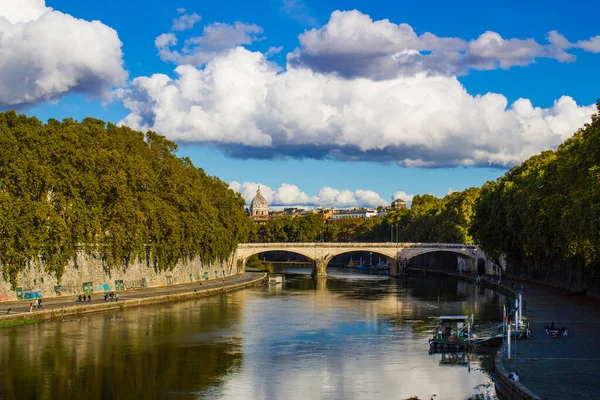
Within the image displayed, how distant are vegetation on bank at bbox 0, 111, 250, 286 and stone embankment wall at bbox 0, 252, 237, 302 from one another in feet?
2.70

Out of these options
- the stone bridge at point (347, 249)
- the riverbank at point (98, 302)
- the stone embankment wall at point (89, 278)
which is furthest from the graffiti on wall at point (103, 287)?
the stone bridge at point (347, 249)

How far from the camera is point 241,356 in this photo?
42.1 m

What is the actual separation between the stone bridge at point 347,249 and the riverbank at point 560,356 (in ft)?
183

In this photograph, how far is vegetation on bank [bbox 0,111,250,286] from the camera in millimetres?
57625

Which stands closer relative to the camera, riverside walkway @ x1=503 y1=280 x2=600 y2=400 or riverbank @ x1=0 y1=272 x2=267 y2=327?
riverside walkway @ x1=503 y1=280 x2=600 y2=400

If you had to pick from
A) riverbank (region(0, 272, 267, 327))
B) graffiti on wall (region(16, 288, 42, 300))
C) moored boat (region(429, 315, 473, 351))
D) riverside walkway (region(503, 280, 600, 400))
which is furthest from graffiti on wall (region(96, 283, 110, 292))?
riverside walkway (region(503, 280, 600, 400))

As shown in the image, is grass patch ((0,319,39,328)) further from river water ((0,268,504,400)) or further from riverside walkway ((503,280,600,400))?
riverside walkway ((503,280,600,400))

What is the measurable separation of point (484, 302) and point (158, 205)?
32636 mm

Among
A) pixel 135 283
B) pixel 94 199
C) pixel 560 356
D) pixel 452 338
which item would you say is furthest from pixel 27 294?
pixel 560 356

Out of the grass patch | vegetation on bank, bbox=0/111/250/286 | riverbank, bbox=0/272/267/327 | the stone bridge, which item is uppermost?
vegetation on bank, bbox=0/111/250/286

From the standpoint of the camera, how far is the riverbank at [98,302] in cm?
5197

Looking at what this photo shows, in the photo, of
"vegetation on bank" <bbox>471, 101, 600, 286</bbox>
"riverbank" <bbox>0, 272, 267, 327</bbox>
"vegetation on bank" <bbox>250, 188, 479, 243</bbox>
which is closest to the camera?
"vegetation on bank" <bbox>471, 101, 600, 286</bbox>

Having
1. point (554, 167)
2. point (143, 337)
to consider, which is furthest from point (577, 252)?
point (143, 337)

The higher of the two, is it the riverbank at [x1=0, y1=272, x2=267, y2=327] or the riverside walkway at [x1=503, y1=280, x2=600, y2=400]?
the riverbank at [x1=0, y1=272, x2=267, y2=327]
